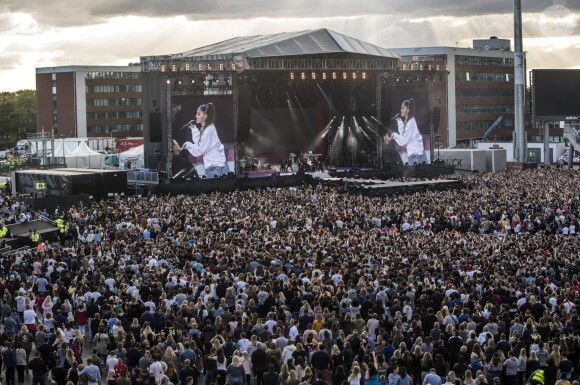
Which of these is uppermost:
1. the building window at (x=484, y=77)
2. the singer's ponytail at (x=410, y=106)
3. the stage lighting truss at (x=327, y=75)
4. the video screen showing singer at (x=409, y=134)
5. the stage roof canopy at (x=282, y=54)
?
the building window at (x=484, y=77)

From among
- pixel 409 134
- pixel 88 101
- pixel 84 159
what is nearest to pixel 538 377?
pixel 409 134

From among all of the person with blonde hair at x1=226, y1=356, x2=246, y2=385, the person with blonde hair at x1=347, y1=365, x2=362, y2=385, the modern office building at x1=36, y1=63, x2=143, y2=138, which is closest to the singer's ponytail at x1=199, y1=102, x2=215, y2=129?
the person with blonde hair at x1=226, y1=356, x2=246, y2=385

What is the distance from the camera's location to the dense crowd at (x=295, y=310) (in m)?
14.5

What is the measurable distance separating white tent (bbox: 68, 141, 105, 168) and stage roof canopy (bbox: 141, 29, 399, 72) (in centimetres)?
1222

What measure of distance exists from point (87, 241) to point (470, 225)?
1367 cm

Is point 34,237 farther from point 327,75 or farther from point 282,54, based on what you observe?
point 327,75

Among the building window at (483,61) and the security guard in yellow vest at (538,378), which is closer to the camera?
the security guard in yellow vest at (538,378)

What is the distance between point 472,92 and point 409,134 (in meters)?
42.5

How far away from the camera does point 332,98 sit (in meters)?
62.5

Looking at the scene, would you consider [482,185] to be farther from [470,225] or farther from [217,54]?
[217,54]

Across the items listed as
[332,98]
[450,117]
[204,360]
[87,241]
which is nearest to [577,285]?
[204,360]

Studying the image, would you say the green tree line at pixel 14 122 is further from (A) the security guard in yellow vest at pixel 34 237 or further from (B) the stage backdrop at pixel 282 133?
(A) the security guard in yellow vest at pixel 34 237

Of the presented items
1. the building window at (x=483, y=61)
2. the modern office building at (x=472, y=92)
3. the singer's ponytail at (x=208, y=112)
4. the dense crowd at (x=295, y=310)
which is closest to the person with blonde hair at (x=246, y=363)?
the dense crowd at (x=295, y=310)

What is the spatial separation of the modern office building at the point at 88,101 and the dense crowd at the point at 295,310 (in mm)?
77541
